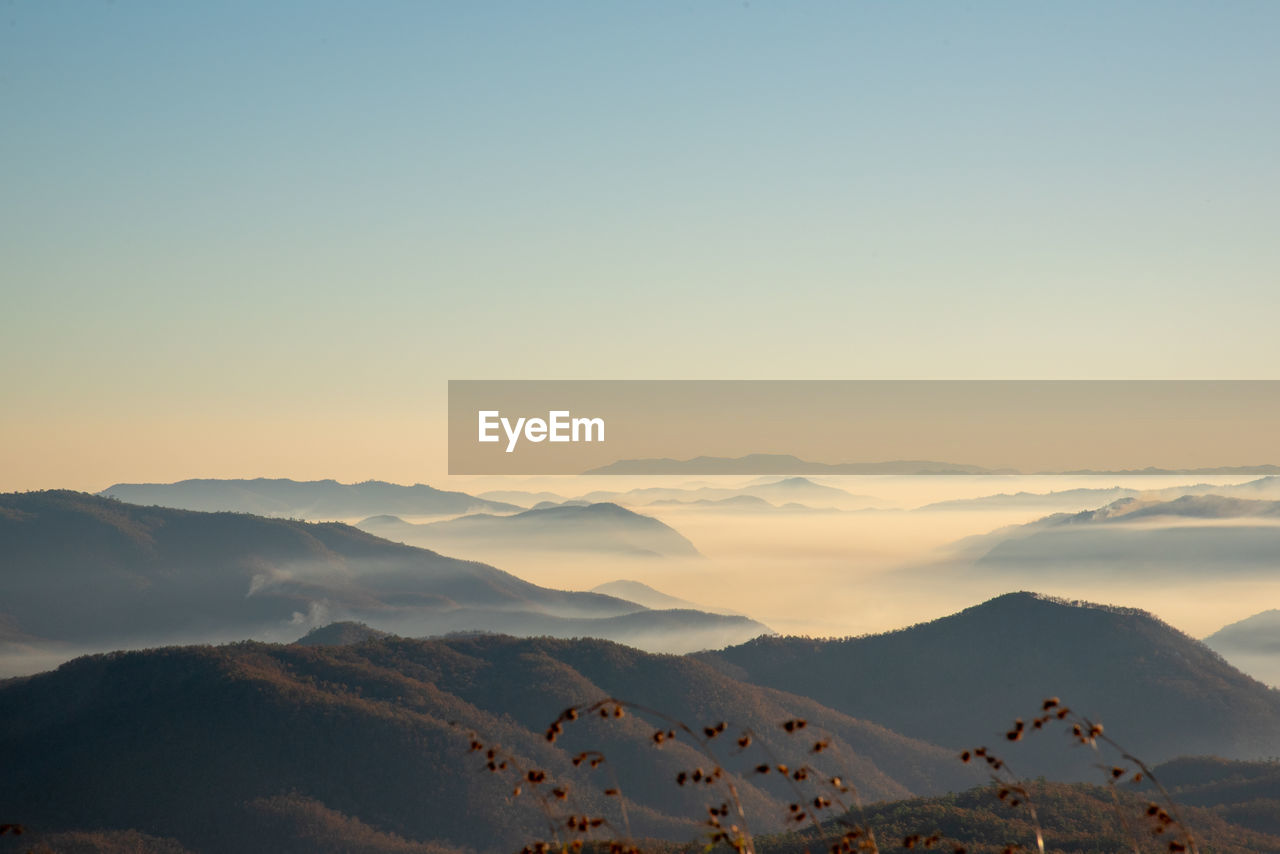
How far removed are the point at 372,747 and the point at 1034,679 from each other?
90676mm

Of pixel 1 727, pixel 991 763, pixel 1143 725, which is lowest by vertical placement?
pixel 1143 725

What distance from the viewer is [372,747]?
304 ft

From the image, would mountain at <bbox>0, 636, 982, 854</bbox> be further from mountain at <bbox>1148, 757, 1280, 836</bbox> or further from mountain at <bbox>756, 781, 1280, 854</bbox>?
mountain at <bbox>756, 781, 1280, 854</bbox>

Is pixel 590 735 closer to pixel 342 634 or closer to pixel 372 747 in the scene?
pixel 372 747

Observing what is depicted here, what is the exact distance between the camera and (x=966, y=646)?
488 feet

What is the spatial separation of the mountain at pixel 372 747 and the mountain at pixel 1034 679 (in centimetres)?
1482

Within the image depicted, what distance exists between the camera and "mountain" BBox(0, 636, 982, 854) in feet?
272

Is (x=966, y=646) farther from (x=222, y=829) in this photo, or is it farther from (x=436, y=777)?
(x=222, y=829)

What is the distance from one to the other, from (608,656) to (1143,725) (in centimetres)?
6575

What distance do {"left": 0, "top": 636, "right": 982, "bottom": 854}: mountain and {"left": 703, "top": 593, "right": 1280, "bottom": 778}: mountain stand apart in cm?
1482

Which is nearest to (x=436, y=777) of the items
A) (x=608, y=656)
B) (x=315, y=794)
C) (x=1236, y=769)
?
(x=315, y=794)

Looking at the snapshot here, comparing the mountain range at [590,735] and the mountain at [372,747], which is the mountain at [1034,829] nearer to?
the mountain range at [590,735]

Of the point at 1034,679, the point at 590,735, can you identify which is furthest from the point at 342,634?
the point at 1034,679

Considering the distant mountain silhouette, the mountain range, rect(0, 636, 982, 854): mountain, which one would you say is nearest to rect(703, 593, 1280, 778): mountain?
the mountain range
